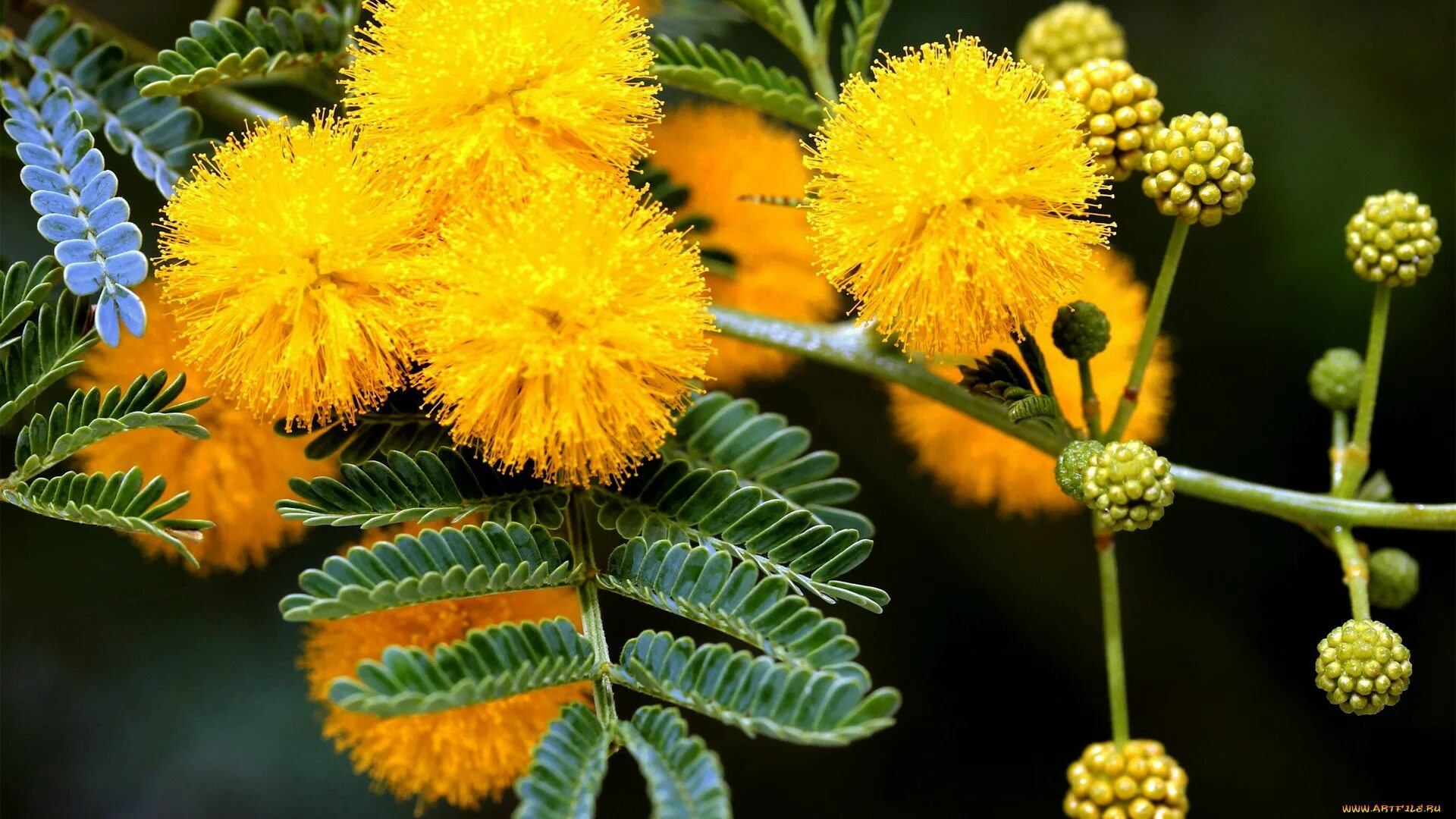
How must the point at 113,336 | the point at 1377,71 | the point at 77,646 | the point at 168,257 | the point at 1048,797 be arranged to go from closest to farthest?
the point at 113,336, the point at 168,257, the point at 77,646, the point at 1048,797, the point at 1377,71

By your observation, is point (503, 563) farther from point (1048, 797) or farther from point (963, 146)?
point (1048, 797)

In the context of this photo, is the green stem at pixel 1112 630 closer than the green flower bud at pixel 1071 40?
Yes

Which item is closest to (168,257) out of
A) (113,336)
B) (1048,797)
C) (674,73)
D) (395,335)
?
(113,336)

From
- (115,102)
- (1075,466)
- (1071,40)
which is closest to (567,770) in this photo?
(1075,466)

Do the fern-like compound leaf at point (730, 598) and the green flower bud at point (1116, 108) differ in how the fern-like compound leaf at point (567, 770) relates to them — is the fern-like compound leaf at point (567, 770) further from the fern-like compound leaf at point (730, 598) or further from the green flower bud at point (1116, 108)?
the green flower bud at point (1116, 108)

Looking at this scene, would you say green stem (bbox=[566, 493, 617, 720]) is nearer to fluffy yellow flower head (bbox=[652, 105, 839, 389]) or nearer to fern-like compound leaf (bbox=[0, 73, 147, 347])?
fern-like compound leaf (bbox=[0, 73, 147, 347])

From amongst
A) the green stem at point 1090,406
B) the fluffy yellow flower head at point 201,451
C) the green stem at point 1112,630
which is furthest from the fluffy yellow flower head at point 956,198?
the fluffy yellow flower head at point 201,451
